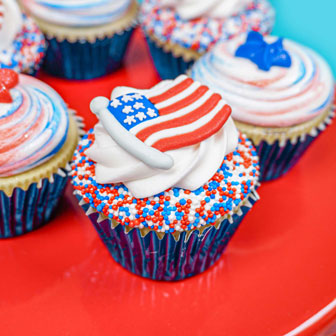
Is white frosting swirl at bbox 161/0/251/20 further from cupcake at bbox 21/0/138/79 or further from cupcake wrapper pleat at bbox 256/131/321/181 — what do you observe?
cupcake wrapper pleat at bbox 256/131/321/181

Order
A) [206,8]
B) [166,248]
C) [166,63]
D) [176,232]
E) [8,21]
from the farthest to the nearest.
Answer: [166,63]
[206,8]
[8,21]
[166,248]
[176,232]

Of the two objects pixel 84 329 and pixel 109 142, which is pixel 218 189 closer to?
pixel 109 142

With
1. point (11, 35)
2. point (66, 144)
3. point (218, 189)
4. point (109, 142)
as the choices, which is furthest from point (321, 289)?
point (11, 35)

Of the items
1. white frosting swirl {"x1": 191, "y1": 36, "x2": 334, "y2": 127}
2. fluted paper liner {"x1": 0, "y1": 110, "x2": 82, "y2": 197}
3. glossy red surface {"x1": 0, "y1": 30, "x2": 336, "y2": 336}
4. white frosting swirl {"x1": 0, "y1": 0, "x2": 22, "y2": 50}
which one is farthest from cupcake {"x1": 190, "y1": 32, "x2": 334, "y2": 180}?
white frosting swirl {"x1": 0, "y1": 0, "x2": 22, "y2": 50}

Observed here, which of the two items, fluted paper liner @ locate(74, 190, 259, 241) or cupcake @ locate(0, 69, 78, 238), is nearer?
fluted paper liner @ locate(74, 190, 259, 241)

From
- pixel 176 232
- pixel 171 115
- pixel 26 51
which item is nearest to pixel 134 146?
pixel 171 115

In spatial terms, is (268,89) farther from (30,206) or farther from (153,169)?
(30,206)
